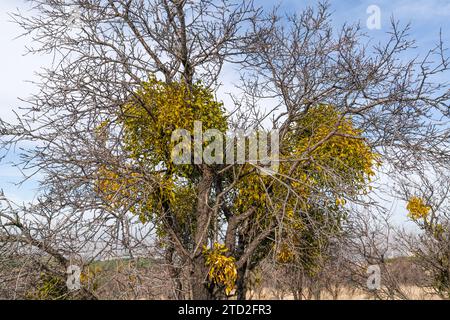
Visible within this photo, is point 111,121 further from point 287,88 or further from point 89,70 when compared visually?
point 287,88

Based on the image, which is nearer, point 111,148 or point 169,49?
point 111,148

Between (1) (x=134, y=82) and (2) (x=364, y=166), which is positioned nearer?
(1) (x=134, y=82)

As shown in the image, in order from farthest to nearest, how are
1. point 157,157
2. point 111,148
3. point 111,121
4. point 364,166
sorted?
point 364,166 → point 157,157 → point 111,121 → point 111,148

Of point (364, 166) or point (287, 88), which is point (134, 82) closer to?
point (287, 88)

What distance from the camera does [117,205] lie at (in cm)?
752

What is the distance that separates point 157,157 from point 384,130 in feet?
12.1

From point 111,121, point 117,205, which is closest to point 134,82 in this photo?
point 111,121

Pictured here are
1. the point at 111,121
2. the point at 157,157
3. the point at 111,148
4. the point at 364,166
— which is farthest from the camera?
the point at 364,166

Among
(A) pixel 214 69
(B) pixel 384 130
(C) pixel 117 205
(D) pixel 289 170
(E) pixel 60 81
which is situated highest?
(A) pixel 214 69

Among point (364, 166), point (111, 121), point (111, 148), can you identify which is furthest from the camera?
point (364, 166)

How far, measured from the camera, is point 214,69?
29.3ft

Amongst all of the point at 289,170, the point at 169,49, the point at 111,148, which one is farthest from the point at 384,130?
the point at 111,148

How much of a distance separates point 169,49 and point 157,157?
176 cm

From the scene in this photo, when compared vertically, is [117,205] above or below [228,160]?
below
